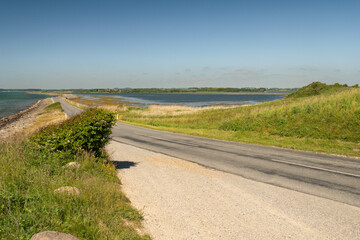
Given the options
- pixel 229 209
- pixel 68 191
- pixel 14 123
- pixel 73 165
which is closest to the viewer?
pixel 68 191

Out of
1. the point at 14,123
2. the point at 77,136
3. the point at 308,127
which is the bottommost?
the point at 14,123

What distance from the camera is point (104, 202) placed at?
5.68 metres

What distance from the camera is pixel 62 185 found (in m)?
5.76

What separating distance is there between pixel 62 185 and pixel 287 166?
30.9 ft

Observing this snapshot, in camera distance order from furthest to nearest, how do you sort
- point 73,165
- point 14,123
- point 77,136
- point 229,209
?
point 14,123
point 77,136
point 73,165
point 229,209

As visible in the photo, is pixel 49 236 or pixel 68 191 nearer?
pixel 49 236

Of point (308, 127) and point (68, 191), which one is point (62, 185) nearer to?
point (68, 191)

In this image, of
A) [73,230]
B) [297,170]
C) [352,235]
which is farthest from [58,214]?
[297,170]

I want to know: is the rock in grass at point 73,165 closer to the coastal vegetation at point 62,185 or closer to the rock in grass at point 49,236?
the coastal vegetation at point 62,185

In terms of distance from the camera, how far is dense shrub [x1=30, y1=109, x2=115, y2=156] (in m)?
8.19

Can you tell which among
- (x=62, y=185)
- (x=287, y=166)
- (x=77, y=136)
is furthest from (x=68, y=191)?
(x=287, y=166)

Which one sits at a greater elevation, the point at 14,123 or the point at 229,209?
the point at 229,209

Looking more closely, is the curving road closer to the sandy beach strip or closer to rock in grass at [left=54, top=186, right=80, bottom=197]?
rock in grass at [left=54, top=186, right=80, bottom=197]

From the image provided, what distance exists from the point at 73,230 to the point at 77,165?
3465mm
